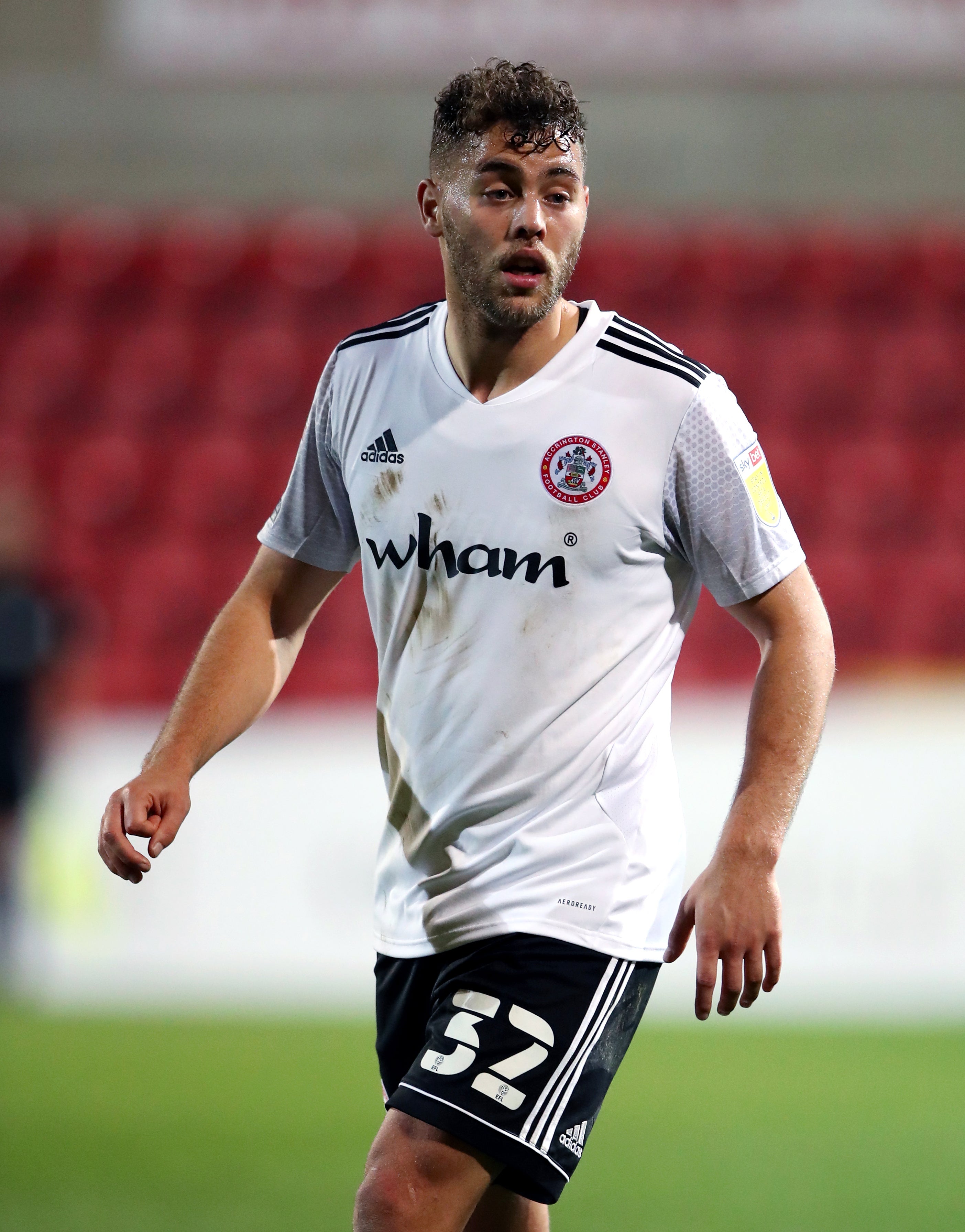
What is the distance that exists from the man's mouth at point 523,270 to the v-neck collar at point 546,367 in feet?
0.49

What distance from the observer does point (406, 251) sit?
10422mm

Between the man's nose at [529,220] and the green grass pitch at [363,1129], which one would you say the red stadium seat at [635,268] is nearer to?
the green grass pitch at [363,1129]

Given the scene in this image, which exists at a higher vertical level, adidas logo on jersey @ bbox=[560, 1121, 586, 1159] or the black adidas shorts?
the black adidas shorts

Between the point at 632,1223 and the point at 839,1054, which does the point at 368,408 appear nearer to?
the point at 632,1223

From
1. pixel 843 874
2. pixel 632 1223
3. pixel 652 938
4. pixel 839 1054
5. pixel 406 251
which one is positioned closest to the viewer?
pixel 652 938

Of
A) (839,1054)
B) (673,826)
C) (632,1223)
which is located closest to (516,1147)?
(673,826)

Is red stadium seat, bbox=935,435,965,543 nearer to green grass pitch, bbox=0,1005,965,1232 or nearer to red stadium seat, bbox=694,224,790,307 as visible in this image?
red stadium seat, bbox=694,224,790,307

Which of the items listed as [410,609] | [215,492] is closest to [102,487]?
[215,492]

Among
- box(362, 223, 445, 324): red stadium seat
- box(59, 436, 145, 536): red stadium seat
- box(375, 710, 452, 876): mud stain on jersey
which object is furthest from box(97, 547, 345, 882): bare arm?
box(362, 223, 445, 324): red stadium seat

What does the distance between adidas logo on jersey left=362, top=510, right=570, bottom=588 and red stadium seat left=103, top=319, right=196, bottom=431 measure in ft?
26.2

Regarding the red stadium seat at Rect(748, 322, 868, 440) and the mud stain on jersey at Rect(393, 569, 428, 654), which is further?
the red stadium seat at Rect(748, 322, 868, 440)

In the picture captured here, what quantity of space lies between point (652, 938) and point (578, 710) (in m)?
0.37

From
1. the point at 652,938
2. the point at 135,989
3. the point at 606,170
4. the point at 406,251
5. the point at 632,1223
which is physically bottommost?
the point at 135,989

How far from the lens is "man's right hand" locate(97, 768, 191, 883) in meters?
2.37
